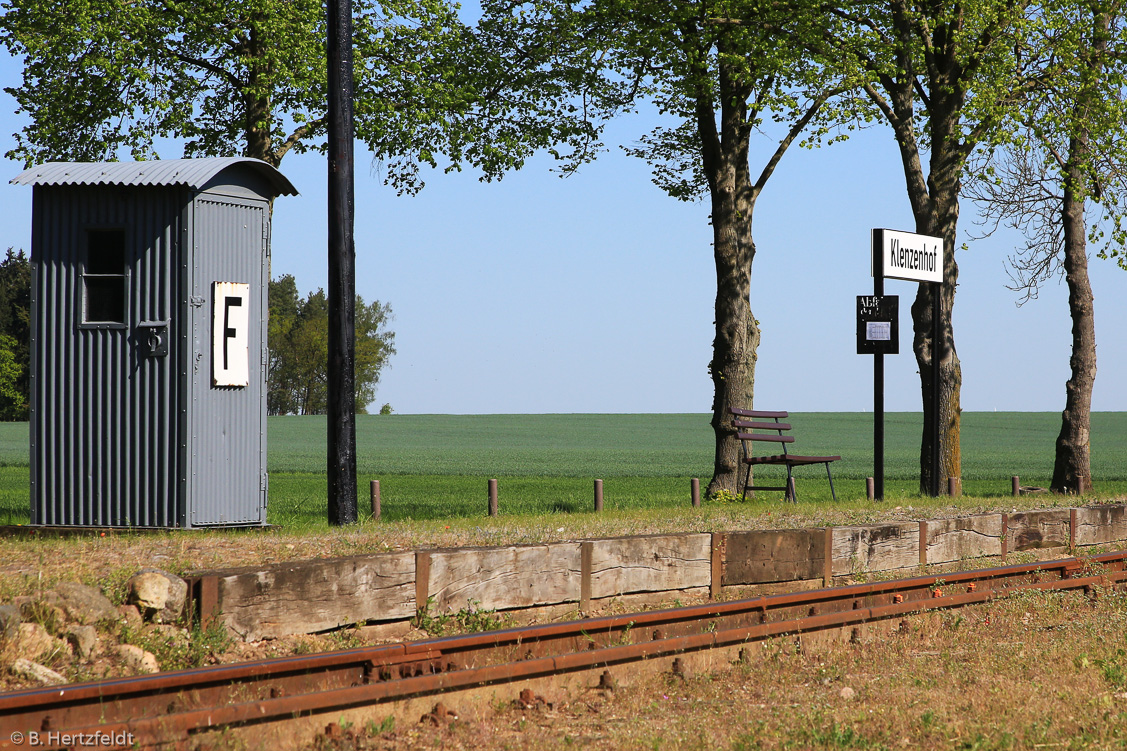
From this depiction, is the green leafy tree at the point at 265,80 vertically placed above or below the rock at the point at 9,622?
above

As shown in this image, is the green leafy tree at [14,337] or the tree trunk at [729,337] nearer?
the tree trunk at [729,337]

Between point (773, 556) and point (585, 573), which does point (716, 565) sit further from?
point (585, 573)

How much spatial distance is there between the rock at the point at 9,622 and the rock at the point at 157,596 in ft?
2.32

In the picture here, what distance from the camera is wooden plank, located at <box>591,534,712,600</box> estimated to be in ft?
28.0

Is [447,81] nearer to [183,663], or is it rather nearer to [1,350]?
[183,663]

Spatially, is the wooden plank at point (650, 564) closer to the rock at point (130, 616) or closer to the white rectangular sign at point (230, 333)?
the rock at point (130, 616)

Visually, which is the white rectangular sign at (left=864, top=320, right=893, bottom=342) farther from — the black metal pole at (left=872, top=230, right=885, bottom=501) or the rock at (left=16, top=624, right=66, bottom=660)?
the rock at (left=16, top=624, right=66, bottom=660)


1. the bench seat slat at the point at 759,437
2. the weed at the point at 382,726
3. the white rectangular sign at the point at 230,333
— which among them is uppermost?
the white rectangular sign at the point at 230,333

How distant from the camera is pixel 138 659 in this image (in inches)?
249

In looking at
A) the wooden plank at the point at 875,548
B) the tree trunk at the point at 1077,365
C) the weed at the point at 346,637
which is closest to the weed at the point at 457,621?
the weed at the point at 346,637

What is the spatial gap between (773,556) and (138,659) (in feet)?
16.8

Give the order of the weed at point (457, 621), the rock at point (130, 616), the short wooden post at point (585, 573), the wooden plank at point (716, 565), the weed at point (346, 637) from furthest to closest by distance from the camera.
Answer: the wooden plank at point (716, 565) → the short wooden post at point (585, 573) → the weed at point (457, 621) → the weed at point (346, 637) → the rock at point (130, 616)

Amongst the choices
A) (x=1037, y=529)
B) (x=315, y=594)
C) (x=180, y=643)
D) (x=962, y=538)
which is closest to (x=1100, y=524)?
(x=1037, y=529)

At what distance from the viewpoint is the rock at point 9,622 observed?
604cm
